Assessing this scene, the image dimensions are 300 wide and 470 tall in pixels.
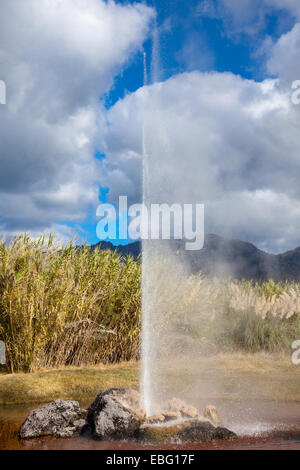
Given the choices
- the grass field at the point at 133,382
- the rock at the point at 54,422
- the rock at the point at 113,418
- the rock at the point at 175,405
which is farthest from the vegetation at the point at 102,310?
the rock at the point at 175,405

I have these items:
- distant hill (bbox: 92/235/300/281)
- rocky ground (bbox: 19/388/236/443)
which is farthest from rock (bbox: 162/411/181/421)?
distant hill (bbox: 92/235/300/281)

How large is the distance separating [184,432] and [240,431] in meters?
0.88

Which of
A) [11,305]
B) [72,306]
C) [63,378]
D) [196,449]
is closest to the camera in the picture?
[196,449]

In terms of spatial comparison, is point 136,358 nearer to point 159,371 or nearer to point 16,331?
point 159,371

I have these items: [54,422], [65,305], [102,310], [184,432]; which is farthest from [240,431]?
[102,310]

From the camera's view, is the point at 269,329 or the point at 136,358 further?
the point at 269,329

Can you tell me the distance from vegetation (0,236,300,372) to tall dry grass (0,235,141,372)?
2cm

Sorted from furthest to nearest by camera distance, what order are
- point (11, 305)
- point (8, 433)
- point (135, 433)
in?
1. point (11, 305)
2. point (8, 433)
3. point (135, 433)

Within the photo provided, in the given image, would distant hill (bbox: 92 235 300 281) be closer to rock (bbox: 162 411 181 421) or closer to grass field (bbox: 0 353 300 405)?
grass field (bbox: 0 353 300 405)

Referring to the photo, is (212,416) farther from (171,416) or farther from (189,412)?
(171,416)

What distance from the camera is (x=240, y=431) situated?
5648 millimetres

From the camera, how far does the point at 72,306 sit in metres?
9.33
